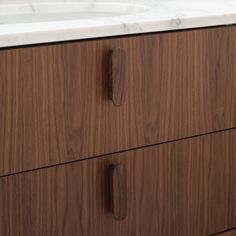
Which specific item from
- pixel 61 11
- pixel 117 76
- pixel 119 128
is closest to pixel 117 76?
pixel 117 76

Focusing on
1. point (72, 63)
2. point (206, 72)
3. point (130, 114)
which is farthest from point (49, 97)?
point (206, 72)

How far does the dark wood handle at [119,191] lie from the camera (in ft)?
3.35

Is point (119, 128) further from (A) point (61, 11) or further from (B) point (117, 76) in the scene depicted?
(A) point (61, 11)

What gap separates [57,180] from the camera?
981 mm

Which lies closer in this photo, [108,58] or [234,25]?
[108,58]

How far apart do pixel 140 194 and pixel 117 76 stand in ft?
0.82

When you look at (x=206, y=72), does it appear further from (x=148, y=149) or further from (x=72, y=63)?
(x=72, y=63)

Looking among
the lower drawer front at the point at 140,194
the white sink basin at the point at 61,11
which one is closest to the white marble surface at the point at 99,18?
the white sink basin at the point at 61,11

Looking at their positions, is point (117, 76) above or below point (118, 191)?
above

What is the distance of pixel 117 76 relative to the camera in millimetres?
986

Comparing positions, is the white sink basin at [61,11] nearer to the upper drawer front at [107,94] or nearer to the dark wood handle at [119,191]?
the upper drawer front at [107,94]

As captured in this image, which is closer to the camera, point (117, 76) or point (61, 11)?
point (117, 76)

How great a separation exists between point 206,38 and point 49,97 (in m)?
0.35

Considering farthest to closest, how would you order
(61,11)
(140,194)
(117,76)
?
(61,11)
(140,194)
(117,76)
